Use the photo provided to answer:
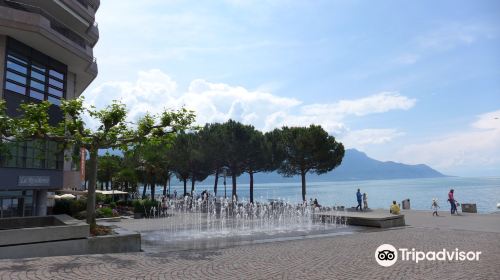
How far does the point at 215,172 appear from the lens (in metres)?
57.8

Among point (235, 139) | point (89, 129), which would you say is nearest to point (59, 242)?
point (89, 129)

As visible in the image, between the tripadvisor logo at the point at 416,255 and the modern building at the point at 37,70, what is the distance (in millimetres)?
20601

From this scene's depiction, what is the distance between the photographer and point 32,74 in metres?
26.9

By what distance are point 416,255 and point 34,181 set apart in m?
25.1

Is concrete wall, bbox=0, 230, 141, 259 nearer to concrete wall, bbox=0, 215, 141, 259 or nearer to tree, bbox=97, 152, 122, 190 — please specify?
concrete wall, bbox=0, 215, 141, 259

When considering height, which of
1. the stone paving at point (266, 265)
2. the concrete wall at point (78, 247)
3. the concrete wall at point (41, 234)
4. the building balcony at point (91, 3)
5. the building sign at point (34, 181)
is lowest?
the stone paving at point (266, 265)

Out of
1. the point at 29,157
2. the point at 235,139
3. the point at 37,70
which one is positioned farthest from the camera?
the point at 235,139

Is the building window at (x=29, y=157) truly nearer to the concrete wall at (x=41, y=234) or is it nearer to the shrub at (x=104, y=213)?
the shrub at (x=104, y=213)

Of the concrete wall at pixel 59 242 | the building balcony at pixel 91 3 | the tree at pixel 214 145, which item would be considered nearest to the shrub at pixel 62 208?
the building balcony at pixel 91 3

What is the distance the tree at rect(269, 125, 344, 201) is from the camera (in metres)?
47.2

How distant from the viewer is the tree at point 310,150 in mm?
47219

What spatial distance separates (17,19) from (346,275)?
24.5 meters

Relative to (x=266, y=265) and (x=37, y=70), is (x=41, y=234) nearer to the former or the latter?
(x=266, y=265)

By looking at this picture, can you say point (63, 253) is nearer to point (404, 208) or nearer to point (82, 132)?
point (82, 132)
